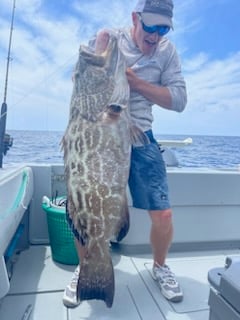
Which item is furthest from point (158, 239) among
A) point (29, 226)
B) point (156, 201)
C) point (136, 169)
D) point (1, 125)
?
Answer: point (1, 125)

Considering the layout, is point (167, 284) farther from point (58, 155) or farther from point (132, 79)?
point (58, 155)

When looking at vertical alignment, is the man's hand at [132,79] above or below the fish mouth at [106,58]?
below

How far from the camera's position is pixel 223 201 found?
2.73 m

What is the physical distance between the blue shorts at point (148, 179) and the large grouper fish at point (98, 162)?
→ 1.11 feet

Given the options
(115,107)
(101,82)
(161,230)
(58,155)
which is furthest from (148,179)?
(58,155)

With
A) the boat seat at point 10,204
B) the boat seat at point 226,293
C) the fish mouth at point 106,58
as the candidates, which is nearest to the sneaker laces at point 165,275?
the boat seat at point 226,293

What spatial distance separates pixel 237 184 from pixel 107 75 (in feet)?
5.80

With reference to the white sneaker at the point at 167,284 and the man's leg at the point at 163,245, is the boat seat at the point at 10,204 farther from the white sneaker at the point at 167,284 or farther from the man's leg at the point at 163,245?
the white sneaker at the point at 167,284

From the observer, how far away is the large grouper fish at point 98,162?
1512mm

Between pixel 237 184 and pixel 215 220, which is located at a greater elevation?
pixel 237 184

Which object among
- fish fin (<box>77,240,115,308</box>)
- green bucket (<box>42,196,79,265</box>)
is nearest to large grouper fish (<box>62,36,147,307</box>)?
fish fin (<box>77,240,115,308</box>)

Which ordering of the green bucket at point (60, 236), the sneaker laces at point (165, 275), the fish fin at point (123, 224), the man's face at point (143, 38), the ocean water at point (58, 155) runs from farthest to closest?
the ocean water at point (58, 155) → the green bucket at point (60, 236) → the sneaker laces at point (165, 275) → the man's face at point (143, 38) → the fish fin at point (123, 224)

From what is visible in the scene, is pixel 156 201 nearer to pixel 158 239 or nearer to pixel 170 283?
pixel 158 239

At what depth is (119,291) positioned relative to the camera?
2000 mm
